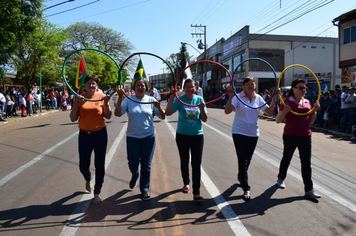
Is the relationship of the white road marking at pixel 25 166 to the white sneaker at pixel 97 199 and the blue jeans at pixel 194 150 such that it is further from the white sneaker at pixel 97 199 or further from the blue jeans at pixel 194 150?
the blue jeans at pixel 194 150

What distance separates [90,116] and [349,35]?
2397 cm

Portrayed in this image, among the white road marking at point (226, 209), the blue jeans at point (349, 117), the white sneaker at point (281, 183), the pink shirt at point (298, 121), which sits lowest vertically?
the white road marking at point (226, 209)

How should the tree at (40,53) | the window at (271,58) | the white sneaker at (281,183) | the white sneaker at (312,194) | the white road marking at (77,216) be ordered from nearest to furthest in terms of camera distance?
the white road marking at (77,216) < the white sneaker at (312,194) < the white sneaker at (281,183) < the tree at (40,53) < the window at (271,58)

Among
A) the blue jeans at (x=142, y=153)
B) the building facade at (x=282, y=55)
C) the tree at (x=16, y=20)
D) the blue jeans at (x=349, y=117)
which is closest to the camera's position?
the blue jeans at (x=142, y=153)

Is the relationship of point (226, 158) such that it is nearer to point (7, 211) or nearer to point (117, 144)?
point (117, 144)

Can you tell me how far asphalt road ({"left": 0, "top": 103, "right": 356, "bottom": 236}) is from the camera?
3906mm

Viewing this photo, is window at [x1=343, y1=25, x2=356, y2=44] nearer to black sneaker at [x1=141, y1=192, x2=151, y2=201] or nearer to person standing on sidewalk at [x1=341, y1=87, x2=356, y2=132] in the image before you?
person standing on sidewalk at [x1=341, y1=87, x2=356, y2=132]

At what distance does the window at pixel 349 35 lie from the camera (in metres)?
22.4

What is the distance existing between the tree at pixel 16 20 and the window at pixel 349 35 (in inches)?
843

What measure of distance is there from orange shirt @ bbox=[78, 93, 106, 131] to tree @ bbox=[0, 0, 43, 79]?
39.0 ft

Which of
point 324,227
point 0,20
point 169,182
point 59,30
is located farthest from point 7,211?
point 59,30

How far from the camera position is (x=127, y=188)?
17.8 feet

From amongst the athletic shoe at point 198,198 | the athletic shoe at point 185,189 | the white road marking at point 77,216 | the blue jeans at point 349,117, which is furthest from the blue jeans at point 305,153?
the blue jeans at point 349,117

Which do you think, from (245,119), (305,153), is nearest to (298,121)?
(305,153)
